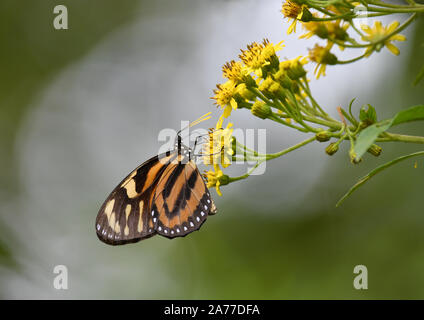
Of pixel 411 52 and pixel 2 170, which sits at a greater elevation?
pixel 2 170

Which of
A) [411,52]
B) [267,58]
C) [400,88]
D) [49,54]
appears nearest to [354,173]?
[400,88]

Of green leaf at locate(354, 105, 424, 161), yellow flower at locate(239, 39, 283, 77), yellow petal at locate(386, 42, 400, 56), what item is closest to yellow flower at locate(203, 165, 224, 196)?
yellow flower at locate(239, 39, 283, 77)

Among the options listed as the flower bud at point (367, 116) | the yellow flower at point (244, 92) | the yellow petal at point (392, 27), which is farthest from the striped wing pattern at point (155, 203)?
the yellow petal at point (392, 27)

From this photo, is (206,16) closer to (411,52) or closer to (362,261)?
(411,52)

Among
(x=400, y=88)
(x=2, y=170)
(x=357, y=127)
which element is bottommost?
(x=357, y=127)

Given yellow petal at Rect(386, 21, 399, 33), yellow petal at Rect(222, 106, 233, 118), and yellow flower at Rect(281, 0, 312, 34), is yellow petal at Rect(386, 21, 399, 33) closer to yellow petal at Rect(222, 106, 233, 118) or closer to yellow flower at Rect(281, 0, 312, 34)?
yellow flower at Rect(281, 0, 312, 34)

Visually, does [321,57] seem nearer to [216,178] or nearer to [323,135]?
[323,135]

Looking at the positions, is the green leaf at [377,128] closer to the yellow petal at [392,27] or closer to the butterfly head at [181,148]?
the yellow petal at [392,27]
